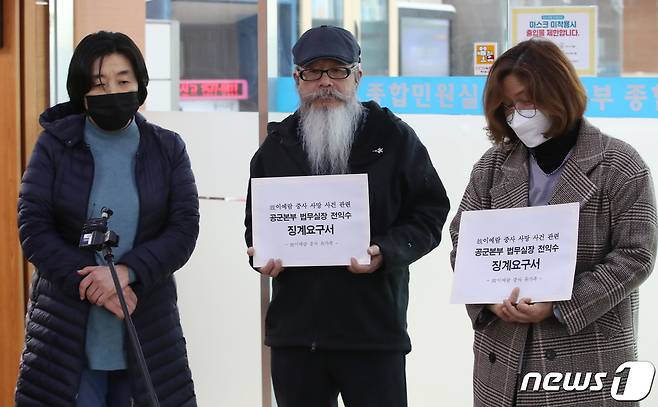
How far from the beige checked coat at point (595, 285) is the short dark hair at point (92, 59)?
48.3 inches

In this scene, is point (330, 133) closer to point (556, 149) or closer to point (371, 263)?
point (371, 263)

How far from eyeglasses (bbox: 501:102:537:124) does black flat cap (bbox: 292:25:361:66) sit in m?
0.56

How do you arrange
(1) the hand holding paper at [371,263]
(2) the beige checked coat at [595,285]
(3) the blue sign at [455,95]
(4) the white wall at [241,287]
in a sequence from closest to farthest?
(2) the beige checked coat at [595,285], (1) the hand holding paper at [371,263], (3) the blue sign at [455,95], (4) the white wall at [241,287]

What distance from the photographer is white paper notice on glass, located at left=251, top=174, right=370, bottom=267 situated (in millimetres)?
2680

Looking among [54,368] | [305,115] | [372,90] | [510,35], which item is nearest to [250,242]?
[305,115]

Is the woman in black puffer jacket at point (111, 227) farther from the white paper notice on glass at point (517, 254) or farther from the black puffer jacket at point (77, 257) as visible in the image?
the white paper notice on glass at point (517, 254)

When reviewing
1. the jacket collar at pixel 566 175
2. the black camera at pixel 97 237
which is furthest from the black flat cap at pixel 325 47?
the black camera at pixel 97 237

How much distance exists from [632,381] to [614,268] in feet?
1.00

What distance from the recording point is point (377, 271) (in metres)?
2.72

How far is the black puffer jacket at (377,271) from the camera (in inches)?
106

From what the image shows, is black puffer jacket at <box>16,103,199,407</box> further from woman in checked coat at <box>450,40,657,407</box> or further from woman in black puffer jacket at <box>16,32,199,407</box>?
woman in checked coat at <box>450,40,657,407</box>

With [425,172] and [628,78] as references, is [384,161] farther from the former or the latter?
[628,78]

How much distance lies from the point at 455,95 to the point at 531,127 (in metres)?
1.08

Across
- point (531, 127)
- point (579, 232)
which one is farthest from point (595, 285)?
point (531, 127)
